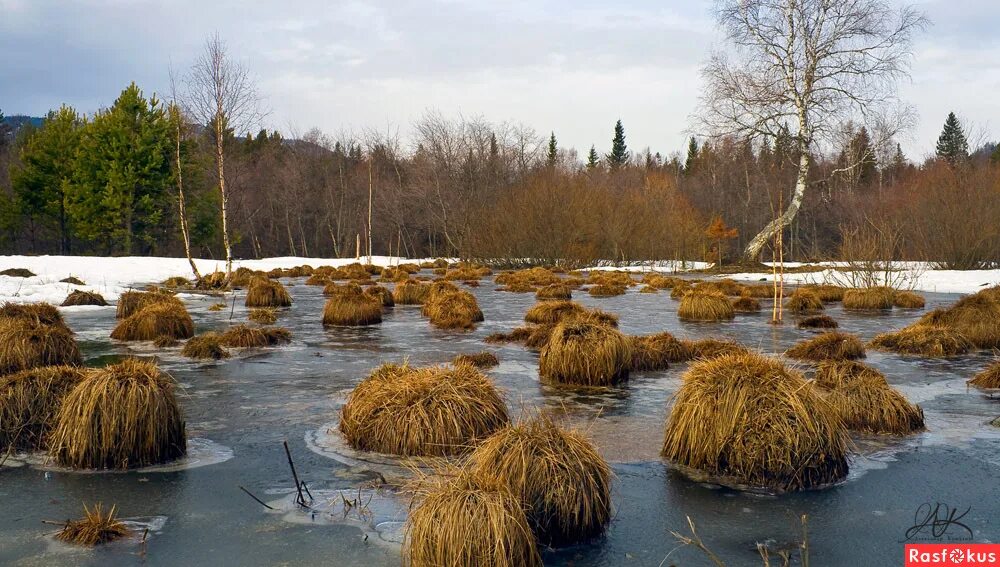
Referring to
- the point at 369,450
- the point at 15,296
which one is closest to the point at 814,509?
the point at 369,450

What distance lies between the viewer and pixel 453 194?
5609 centimetres

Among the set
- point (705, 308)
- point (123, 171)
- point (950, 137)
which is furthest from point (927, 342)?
point (950, 137)

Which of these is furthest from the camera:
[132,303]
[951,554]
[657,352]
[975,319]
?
[132,303]

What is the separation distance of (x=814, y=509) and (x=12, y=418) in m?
7.18

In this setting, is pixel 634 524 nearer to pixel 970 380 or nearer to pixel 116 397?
pixel 116 397

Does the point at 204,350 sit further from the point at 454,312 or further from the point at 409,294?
the point at 409,294

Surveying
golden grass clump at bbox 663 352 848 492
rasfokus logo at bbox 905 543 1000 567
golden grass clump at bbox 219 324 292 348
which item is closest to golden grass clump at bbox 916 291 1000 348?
golden grass clump at bbox 663 352 848 492

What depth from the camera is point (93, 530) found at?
561 cm

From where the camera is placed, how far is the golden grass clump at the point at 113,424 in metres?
7.23

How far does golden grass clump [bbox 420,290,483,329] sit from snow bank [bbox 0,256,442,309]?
33.4 ft

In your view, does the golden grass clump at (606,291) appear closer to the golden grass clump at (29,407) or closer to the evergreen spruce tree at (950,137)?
the golden grass clump at (29,407)

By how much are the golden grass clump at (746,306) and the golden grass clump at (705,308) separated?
63.7 inches

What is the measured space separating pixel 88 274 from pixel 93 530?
28.8 meters

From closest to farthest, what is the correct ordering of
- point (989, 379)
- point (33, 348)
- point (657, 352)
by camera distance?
point (989, 379) < point (33, 348) < point (657, 352)
